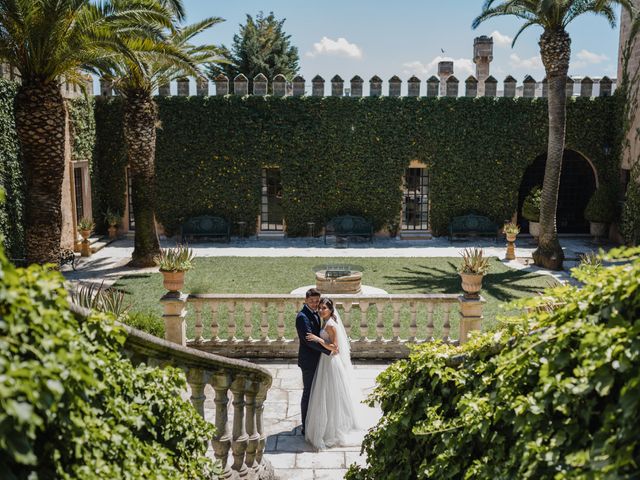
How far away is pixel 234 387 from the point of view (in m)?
4.74

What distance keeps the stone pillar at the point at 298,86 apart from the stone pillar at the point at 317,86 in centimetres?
32

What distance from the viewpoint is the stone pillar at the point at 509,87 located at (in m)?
20.7

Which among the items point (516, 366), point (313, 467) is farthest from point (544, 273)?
point (516, 366)

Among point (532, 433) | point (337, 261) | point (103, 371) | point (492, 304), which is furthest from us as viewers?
point (337, 261)

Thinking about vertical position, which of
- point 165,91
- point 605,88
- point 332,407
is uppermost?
point 605,88

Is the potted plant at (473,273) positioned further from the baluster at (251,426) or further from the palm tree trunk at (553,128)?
the palm tree trunk at (553,128)

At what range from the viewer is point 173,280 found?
9164 mm

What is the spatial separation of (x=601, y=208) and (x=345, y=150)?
8115mm

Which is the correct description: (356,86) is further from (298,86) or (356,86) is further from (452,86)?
(452,86)

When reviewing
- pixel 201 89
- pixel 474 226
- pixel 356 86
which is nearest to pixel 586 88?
pixel 474 226

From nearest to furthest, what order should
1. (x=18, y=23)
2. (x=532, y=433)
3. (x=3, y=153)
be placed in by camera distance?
(x=532, y=433)
(x=18, y=23)
(x=3, y=153)

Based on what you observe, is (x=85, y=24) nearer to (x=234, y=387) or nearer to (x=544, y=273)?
(x=234, y=387)

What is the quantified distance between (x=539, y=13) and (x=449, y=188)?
719 centimetres

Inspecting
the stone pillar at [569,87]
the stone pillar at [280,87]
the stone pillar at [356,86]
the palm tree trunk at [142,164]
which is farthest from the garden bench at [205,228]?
the stone pillar at [569,87]
